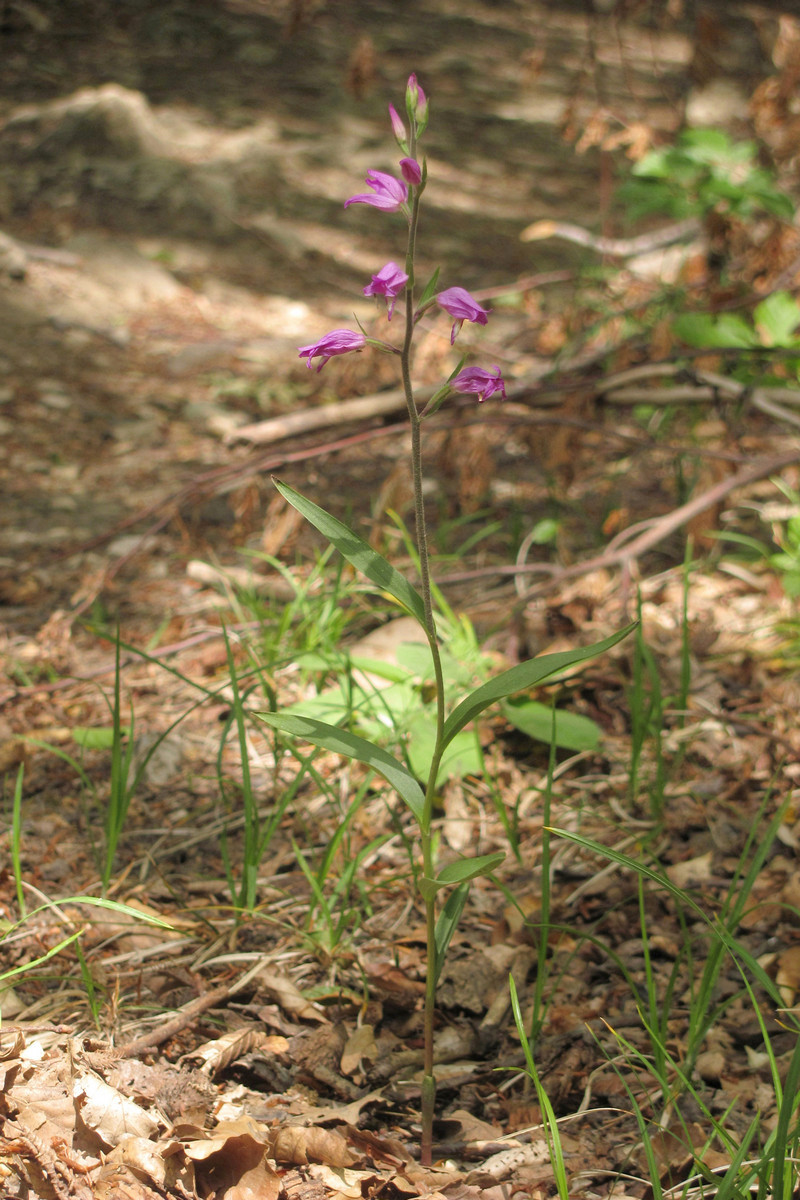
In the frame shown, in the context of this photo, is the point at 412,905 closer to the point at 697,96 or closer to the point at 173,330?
the point at 173,330

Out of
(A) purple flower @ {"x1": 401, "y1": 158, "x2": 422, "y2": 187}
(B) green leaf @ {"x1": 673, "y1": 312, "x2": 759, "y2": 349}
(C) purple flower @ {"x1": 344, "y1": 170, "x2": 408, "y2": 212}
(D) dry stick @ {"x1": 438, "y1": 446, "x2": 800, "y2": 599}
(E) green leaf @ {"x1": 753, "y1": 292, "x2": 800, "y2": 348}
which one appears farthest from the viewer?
(E) green leaf @ {"x1": 753, "y1": 292, "x2": 800, "y2": 348}

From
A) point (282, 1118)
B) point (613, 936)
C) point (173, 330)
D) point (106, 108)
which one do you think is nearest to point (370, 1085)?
point (282, 1118)

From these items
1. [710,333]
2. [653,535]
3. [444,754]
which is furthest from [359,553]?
[710,333]

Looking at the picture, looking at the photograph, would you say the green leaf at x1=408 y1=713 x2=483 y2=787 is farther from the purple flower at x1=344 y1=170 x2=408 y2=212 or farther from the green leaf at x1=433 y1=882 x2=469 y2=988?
the purple flower at x1=344 y1=170 x2=408 y2=212

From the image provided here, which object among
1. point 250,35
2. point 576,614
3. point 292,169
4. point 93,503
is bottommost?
point 93,503

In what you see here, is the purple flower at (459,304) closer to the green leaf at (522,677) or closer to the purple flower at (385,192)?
the purple flower at (385,192)

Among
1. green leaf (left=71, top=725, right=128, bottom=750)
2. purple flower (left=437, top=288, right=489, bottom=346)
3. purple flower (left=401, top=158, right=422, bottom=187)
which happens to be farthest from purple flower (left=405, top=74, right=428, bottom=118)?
green leaf (left=71, top=725, right=128, bottom=750)
